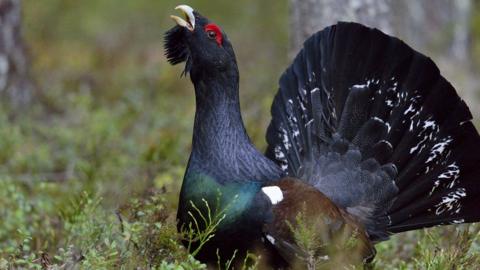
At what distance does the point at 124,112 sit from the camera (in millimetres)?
9547

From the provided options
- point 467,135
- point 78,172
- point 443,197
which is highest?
point 467,135

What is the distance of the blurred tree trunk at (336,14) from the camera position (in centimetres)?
652

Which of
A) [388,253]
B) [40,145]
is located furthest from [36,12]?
[388,253]

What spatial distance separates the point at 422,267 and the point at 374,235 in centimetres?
60

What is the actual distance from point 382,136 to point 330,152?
1.11ft

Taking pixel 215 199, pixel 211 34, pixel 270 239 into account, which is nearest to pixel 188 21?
pixel 211 34

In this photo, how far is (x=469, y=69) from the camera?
1222 centimetres

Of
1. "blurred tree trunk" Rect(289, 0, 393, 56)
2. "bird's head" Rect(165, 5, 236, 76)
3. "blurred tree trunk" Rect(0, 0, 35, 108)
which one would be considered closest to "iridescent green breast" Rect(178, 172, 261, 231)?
"bird's head" Rect(165, 5, 236, 76)

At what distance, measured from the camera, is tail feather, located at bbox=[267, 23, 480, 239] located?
4992 mm

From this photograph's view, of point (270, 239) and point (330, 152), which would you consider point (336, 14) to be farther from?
point (270, 239)

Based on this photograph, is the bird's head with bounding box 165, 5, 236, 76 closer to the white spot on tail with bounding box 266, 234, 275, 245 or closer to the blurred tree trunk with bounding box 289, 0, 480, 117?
the white spot on tail with bounding box 266, 234, 275, 245

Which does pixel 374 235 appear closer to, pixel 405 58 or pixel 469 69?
pixel 405 58

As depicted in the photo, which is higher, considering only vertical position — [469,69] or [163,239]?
[469,69]

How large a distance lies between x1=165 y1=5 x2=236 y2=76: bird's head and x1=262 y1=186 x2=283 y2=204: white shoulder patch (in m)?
0.71
